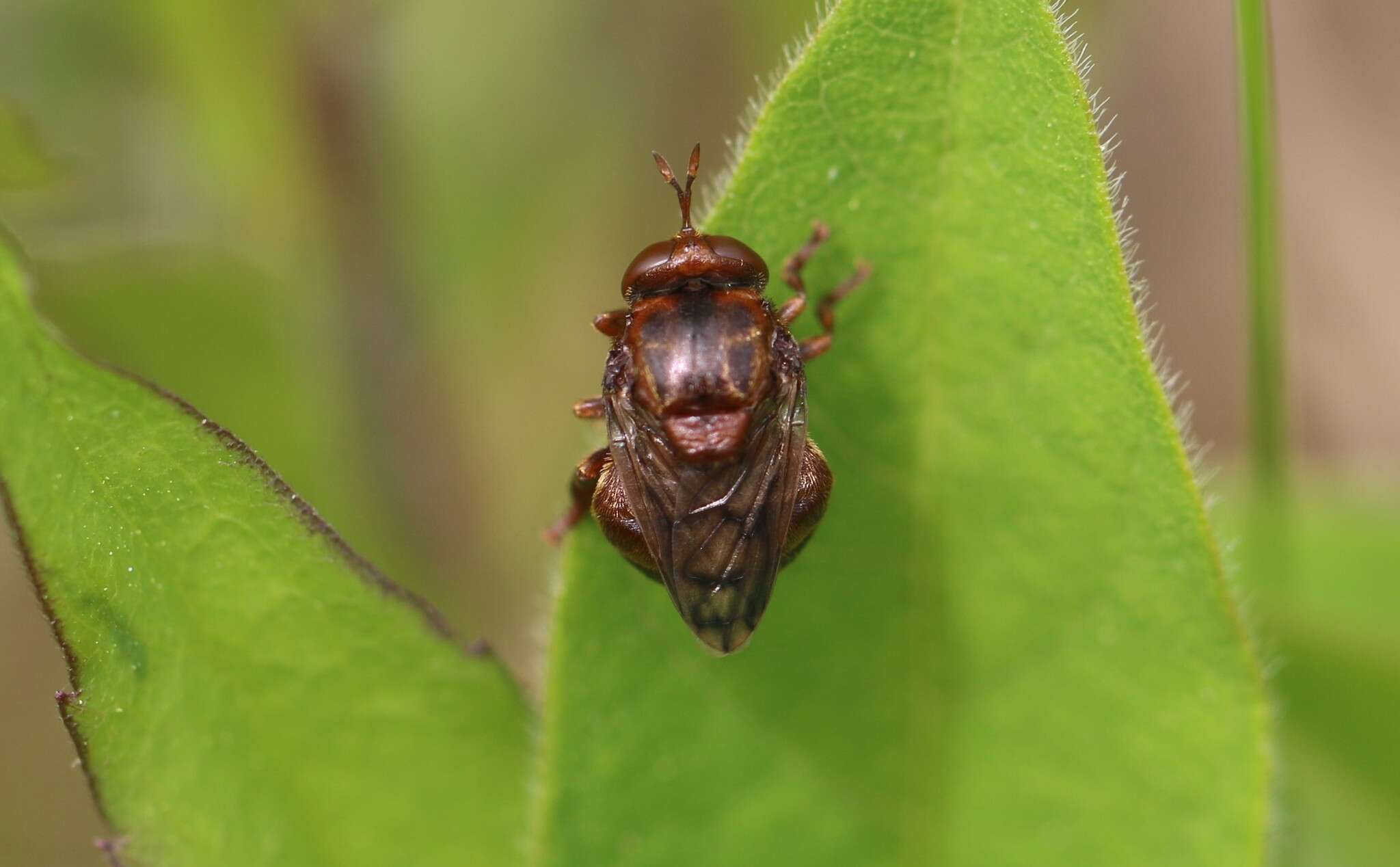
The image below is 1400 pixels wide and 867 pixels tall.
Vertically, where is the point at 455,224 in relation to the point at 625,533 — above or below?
below

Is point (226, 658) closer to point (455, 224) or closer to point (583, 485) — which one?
point (583, 485)

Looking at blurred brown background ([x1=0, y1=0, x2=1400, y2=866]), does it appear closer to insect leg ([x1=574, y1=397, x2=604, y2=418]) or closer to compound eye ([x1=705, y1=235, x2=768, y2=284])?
insect leg ([x1=574, y1=397, x2=604, y2=418])

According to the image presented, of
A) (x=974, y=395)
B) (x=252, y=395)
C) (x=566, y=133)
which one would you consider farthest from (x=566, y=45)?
(x=974, y=395)

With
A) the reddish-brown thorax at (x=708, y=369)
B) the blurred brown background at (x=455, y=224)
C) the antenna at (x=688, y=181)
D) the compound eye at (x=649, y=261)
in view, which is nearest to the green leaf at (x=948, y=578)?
the reddish-brown thorax at (x=708, y=369)

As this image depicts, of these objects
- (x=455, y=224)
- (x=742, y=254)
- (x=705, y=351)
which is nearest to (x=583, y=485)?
(x=705, y=351)

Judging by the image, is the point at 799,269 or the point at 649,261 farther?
the point at 649,261

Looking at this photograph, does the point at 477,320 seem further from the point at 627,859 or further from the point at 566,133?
the point at 627,859
